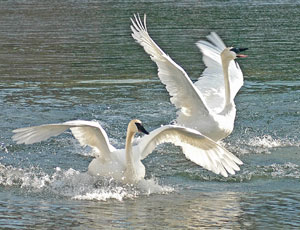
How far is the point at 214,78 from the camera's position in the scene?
13.1 meters

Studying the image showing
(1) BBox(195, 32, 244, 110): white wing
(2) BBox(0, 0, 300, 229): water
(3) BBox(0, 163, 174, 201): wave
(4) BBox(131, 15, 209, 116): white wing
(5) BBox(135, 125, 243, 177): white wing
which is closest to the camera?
(2) BBox(0, 0, 300, 229): water

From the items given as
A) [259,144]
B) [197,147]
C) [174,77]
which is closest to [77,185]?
[197,147]

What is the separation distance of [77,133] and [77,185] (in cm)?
62

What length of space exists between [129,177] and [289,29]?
16823mm

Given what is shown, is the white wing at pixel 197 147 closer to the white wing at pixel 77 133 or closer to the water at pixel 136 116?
the water at pixel 136 116

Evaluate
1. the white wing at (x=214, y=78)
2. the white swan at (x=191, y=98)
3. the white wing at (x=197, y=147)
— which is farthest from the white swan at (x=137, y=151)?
the white wing at (x=214, y=78)

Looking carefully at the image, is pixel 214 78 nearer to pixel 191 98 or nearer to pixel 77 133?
pixel 191 98

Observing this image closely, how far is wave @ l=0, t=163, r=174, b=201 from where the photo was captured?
30.3 feet

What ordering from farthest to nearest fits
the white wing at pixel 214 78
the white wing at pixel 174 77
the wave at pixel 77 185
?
the white wing at pixel 214 78, the white wing at pixel 174 77, the wave at pixel 77 185

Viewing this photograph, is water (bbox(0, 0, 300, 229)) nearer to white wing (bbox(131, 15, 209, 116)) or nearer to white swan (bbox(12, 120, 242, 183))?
white swan (bbox(12, 120, 242, 183))

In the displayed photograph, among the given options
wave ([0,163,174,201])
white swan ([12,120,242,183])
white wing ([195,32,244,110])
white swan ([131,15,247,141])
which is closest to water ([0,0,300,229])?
wave ([0,163,174,201])

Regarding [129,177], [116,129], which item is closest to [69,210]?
[129,177]

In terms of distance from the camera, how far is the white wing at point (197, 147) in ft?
29.8

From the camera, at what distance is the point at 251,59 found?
20047 millimetres
